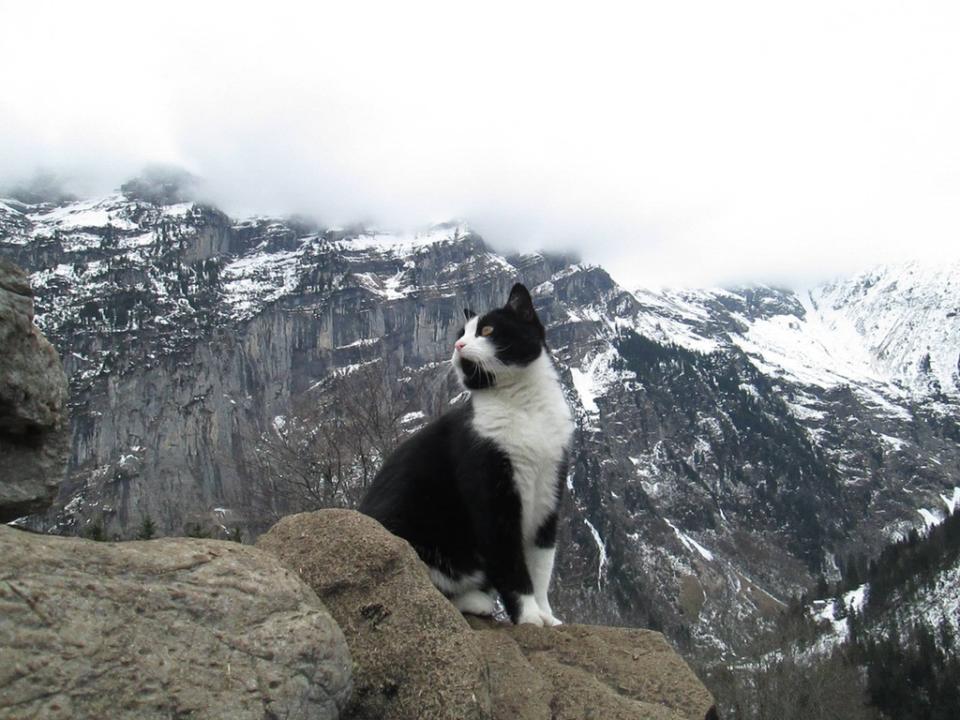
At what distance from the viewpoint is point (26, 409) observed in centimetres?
366

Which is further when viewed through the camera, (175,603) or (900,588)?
(900,588)

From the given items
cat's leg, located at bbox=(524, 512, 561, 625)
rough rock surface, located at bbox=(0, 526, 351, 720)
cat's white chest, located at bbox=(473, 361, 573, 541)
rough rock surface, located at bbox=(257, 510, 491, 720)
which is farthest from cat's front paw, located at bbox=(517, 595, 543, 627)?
rough rock surface, located at bbox=(0, 526, 351, 720)

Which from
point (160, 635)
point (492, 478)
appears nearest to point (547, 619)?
point (492, 478)

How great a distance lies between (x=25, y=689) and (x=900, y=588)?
140m

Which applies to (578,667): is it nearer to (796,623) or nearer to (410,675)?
(410,675)

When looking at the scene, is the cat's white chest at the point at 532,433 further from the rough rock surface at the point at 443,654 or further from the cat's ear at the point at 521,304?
the rough rock surface at the point at 443,654

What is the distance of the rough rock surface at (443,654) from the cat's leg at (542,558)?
50 centimetres

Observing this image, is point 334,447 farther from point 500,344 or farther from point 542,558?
point 500,344

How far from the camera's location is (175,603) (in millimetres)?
3139

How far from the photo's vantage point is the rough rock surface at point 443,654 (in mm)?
3830

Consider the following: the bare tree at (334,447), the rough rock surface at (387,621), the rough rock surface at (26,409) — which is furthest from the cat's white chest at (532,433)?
the bare tree at (334,447)

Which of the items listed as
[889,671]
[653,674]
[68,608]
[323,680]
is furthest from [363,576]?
[889,671]

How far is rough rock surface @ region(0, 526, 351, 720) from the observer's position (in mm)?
2574

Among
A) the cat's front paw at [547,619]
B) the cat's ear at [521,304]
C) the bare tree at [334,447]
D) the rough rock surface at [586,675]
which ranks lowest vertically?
the bare tree at [334,447]
